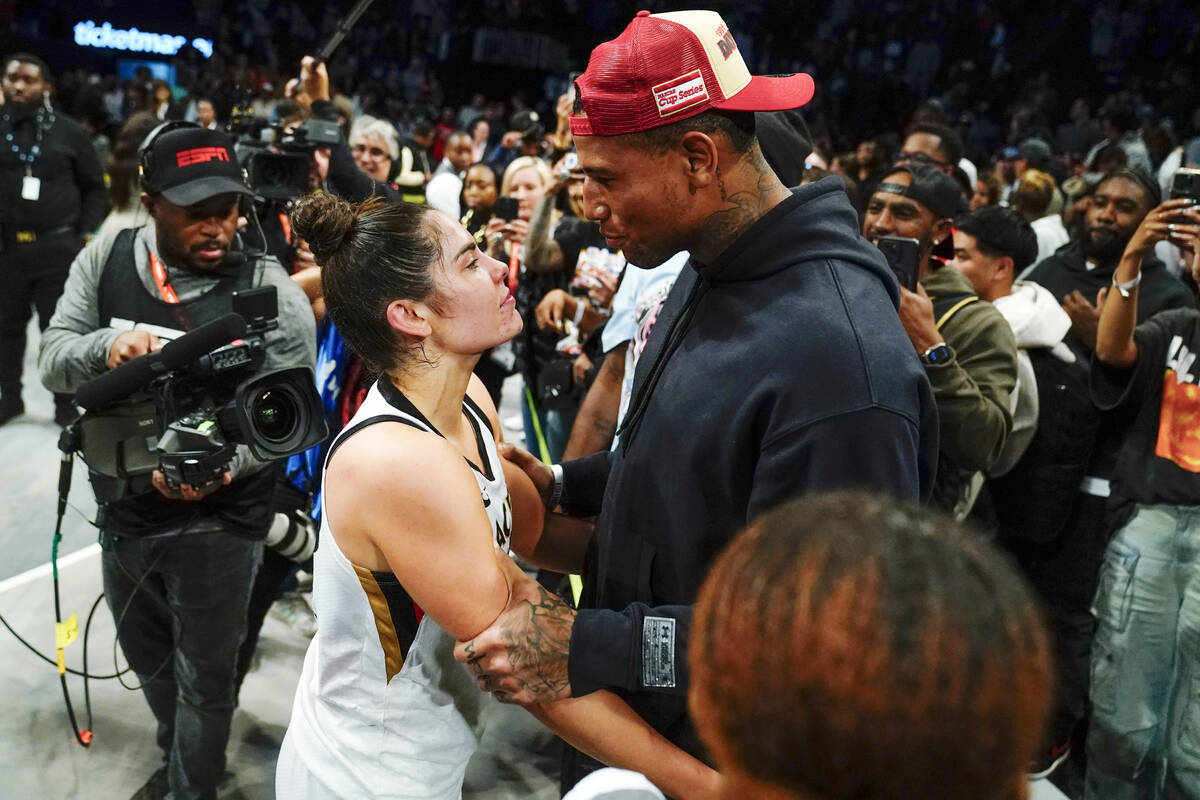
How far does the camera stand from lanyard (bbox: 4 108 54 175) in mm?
5684

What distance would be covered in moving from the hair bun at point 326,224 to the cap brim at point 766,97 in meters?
0.65

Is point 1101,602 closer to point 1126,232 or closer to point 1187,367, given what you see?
point 1187,367

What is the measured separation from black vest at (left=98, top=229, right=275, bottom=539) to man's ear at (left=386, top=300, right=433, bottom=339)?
1064 mm

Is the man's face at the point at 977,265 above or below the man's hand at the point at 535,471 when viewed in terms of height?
above

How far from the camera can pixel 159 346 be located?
8.40 ft


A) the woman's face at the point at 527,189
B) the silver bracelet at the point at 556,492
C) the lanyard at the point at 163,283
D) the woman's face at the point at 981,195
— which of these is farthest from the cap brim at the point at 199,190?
the woman's face at the point at 981,195

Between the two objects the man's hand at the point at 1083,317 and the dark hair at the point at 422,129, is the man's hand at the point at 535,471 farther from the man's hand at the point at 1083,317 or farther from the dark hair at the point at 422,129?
the dark hair at the point at 422,129

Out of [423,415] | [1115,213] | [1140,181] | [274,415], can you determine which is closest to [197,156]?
[274,415]

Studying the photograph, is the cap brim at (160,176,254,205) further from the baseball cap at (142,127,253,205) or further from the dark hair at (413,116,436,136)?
the dark hair at (413,116,436,136)

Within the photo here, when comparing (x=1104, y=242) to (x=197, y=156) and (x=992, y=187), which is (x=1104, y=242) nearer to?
(x=992, y=187)

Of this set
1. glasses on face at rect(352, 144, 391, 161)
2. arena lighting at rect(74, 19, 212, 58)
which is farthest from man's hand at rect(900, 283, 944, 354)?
arena lighting at rect(74, 19, 212, 58)

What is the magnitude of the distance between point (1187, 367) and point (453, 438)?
2.23 metres

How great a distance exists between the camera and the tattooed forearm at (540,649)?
143 centimetres

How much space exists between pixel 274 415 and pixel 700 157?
1.26 metres
